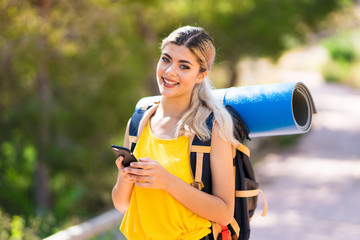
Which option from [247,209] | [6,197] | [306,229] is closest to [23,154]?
[6,197]

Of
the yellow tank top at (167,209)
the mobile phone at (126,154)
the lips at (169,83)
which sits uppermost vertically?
the lips at (169,83)

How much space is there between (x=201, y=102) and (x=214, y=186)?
35 centimetres

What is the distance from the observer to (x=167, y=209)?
2113 millimetres

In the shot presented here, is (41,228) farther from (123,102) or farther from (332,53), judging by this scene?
(332,53)

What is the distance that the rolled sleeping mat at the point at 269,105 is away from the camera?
2.30 m

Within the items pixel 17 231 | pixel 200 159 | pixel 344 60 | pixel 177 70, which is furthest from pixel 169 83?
pixel 344 60

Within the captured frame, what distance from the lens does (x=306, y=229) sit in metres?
7.31

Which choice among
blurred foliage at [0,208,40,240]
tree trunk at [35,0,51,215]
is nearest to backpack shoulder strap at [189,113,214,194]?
blurred foliage at [0,208,40,240]

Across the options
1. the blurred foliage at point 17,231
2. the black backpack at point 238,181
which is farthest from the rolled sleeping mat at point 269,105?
the blurred foliage at point 17,231

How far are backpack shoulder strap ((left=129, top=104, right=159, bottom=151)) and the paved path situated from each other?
4776 mm

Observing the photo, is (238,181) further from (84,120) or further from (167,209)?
(84,120)

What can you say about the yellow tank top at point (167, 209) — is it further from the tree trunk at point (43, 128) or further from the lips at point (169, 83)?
the tree trunk at point (43, 128)

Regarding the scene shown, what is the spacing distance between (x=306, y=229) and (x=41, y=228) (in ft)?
11.0

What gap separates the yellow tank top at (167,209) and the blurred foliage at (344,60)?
24185mm
